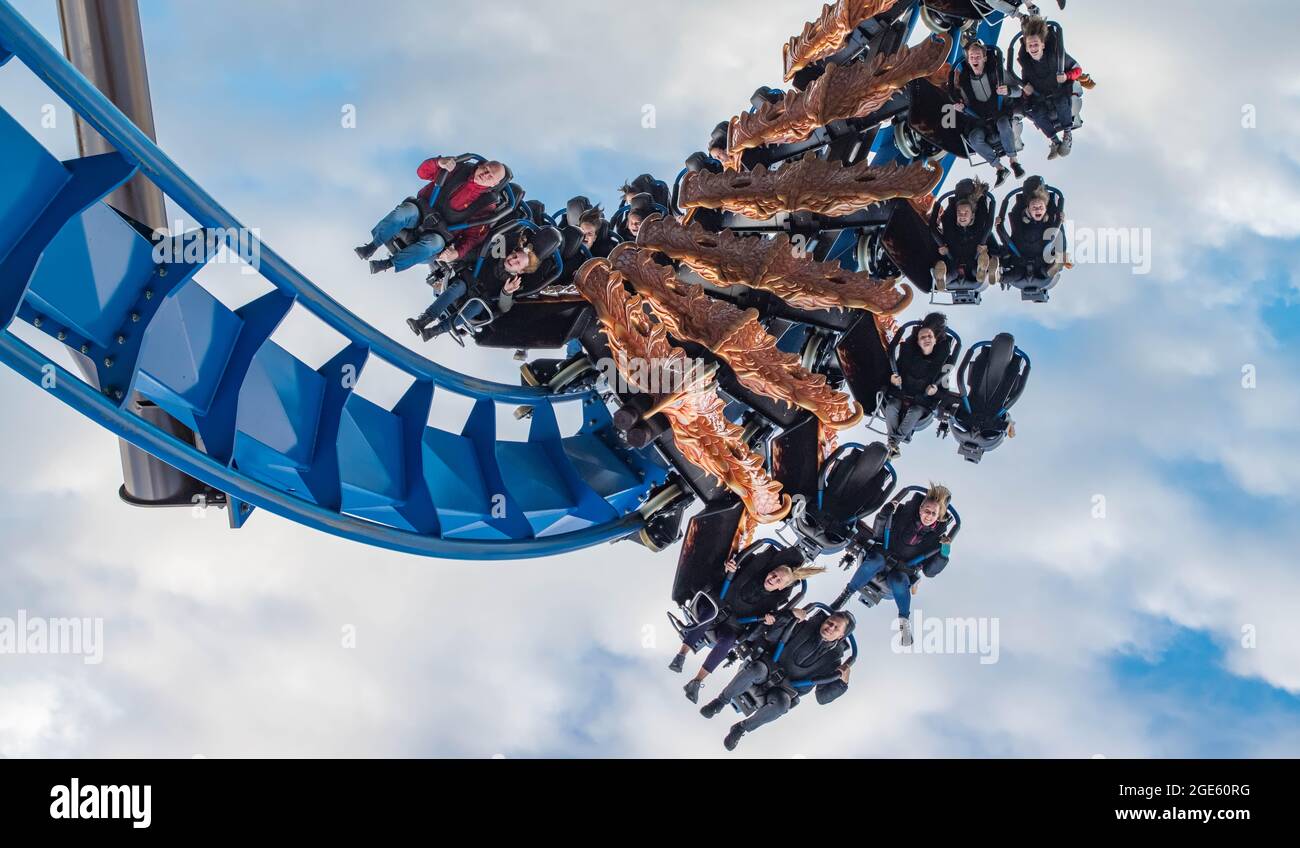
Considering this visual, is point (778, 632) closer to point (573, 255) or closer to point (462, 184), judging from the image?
point (573, 255)

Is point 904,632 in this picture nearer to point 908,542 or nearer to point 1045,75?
point 908,542

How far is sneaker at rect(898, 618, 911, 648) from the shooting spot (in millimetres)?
8930

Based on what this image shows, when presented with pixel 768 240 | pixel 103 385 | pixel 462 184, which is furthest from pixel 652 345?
pixel 103 385

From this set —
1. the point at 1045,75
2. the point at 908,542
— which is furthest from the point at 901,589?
the point at 1045,75

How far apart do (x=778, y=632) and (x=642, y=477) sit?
129cm

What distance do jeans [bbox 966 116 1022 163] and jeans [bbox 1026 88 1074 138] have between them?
22 centimetres

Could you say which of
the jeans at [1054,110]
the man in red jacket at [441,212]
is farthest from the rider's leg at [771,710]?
the jeans at [1054,110]

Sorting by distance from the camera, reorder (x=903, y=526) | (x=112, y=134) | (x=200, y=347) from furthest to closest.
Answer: (x=903, y=526), (x=200, y=347), (x=112, y=134)

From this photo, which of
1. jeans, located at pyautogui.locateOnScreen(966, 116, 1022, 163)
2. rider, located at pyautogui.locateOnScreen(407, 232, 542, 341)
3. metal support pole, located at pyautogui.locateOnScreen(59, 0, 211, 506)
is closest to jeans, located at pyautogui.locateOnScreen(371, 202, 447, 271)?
rider, located at pyautogui.locateOnScreen(407, 232, 542, 341)

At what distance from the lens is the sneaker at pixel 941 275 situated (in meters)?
8.74

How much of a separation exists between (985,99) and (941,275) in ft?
3.87

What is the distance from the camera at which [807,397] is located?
27.5ft

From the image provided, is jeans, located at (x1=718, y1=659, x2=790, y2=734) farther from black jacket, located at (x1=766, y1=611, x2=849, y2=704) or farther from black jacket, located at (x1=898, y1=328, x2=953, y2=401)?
black jacket, located at (x1=898, y1=328, x2=953, y2=401)

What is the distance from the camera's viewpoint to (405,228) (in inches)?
333
